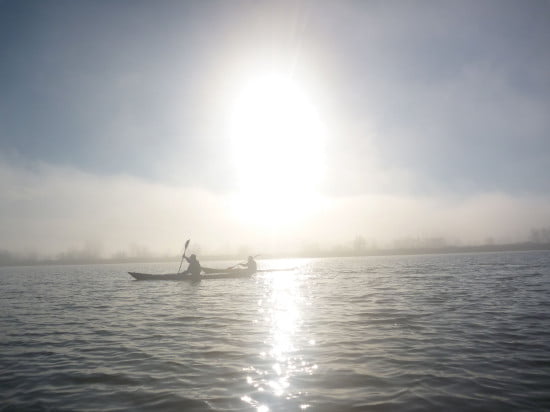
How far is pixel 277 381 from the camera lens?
8.47m

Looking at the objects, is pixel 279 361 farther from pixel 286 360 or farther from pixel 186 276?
pixel 186 276

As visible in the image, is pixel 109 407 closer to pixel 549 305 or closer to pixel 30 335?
pixel 30 335

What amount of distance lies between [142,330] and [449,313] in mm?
14991

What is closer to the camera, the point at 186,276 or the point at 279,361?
the point at 279,361

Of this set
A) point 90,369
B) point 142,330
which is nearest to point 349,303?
point 142,330

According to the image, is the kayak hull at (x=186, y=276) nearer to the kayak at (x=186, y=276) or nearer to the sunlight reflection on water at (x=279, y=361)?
the kayak at (x=186, y=276)

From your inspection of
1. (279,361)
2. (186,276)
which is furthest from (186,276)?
(279,361)

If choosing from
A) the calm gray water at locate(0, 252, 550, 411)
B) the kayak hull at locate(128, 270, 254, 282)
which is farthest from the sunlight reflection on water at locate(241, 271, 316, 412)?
the kayak hull at locate(128, 270, 254, 282)

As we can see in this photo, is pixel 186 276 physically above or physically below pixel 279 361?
above

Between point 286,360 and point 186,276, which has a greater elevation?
point 186,276

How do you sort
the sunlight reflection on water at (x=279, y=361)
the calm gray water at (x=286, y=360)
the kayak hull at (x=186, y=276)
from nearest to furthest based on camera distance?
1. the calm gray water at (x=286, y=360)
2. the sunlight reflection on water at (x=279, y=361)
3. the kayak hull at (x=186, y=276)

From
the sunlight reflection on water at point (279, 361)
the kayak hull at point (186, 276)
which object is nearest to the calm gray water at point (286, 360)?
the sunlight reflection on water at point (279, 361)

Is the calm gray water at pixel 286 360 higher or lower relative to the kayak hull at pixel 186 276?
lower

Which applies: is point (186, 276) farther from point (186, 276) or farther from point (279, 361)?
point (279, 361)
